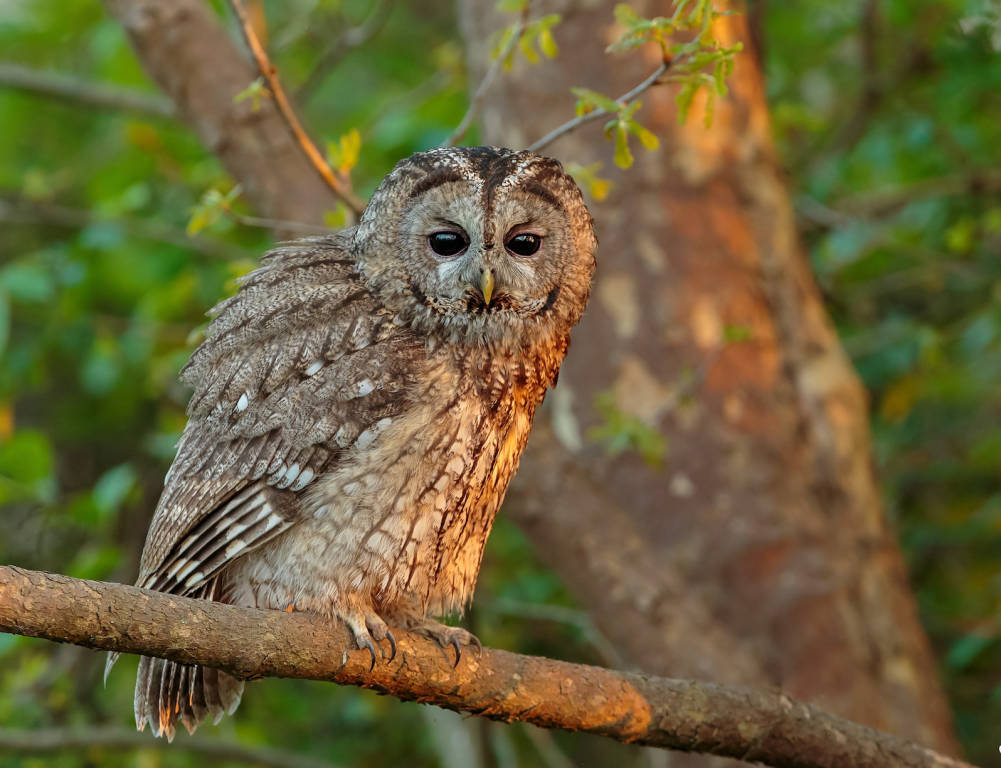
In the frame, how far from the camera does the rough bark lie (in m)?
2.82

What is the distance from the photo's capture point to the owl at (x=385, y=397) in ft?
6.48

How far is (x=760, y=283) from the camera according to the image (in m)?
3.18

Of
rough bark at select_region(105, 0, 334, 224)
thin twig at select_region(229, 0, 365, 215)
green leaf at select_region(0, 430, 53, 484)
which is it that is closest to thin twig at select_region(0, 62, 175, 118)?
Answer: rough bark at select_region(105, 0, 334, 224)

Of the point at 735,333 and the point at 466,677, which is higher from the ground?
the point at 735,333

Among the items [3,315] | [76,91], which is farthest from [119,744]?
[76,91]

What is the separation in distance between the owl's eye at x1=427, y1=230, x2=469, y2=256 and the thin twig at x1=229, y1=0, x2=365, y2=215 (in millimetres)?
331

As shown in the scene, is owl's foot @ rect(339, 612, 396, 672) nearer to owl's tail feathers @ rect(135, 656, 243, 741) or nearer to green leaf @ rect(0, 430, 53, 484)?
owl's tail feathers @ rect(135, 656, 243, 741)

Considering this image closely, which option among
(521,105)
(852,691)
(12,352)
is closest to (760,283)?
(521,105)

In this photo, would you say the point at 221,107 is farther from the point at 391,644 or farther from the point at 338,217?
the point at 391,644

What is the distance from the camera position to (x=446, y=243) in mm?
1996

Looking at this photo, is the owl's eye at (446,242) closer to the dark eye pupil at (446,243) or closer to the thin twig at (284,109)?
the dark eye pupil at (446,243)

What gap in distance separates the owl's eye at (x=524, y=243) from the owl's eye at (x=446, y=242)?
87mm

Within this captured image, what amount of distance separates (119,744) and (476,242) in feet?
5.71

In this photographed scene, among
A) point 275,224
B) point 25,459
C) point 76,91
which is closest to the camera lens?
point 275,224
